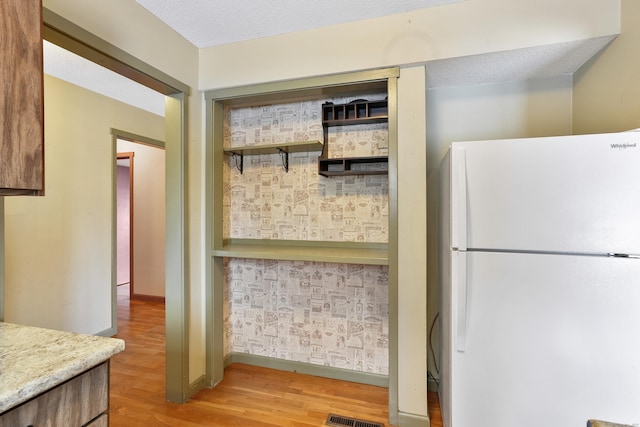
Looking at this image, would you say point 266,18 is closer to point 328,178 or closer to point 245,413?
point 328,178

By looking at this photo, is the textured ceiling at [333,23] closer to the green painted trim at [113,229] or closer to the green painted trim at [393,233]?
the green painted trim at [393,233]

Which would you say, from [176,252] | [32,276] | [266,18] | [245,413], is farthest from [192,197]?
[32,276]

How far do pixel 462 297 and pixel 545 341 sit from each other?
1.30 feet

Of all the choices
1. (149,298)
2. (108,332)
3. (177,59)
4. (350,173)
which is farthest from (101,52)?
(149,298)

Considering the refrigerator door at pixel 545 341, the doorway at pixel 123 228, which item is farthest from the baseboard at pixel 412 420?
the doorway at pixel 123 228

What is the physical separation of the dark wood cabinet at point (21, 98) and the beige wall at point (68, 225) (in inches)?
92.1

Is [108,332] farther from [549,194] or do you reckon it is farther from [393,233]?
[549,194]

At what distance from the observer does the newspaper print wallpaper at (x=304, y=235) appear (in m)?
2.35

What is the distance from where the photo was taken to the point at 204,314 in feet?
7.72

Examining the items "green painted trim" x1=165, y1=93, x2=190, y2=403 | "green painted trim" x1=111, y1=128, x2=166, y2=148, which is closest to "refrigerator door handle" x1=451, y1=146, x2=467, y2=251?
"green painted trim" x1=165, y1=93, x2=190, y2=403

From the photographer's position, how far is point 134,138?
3488mm

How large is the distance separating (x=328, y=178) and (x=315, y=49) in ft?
3.02

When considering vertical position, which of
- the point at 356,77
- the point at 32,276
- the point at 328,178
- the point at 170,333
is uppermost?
the point at 356,77

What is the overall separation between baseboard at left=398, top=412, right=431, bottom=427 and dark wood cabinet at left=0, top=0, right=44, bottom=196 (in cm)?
216
